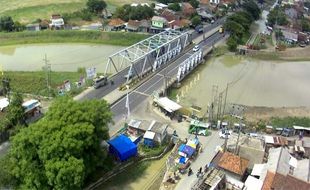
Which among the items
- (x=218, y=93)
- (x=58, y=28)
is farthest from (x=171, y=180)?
(x=58, y=28)

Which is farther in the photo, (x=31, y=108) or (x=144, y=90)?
(x=144, y=90)

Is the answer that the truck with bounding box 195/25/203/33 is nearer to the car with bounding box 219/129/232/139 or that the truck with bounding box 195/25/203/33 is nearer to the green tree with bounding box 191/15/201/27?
the green tree with bounding box 191/15/201/27

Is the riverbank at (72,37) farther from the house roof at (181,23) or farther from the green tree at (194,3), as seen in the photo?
the green tree at (194,3)

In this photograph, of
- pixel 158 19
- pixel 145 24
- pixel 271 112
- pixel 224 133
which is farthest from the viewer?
pixel 158 19

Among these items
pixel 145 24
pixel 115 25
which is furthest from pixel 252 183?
pixel 115 25

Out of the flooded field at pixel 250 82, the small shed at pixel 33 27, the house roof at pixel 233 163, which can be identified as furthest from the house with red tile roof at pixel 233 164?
the small shed at pixel 33 27

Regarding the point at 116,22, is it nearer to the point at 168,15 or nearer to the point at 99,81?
the point at 168,15

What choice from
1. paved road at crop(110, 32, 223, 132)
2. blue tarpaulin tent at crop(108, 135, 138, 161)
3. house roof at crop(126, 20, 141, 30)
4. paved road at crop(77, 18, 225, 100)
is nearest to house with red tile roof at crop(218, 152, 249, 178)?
blue tarpaulin tent at crop(108, 135, 138, 161)
